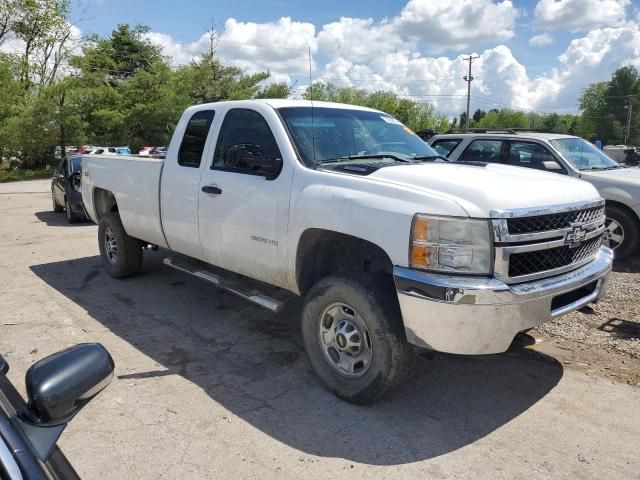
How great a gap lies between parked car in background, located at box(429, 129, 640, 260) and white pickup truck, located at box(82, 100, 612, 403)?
367 cm

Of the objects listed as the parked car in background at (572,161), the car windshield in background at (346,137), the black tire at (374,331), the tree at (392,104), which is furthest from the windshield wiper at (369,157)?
the tree at (392,104)

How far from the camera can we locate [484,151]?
28.5 feet

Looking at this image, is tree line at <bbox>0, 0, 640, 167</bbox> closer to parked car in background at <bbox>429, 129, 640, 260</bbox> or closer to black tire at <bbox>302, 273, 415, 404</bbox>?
parked car in background at <bbox>429, 129, 640, 260</bbox>

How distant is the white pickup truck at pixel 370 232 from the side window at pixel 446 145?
419cm

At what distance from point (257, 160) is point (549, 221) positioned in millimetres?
2143

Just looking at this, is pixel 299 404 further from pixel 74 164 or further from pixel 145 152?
pixel 145 152

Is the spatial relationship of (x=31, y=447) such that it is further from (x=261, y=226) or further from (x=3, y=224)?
(x=3, y=224)

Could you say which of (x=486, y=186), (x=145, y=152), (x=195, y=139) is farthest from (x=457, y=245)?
(x=145, y=152)

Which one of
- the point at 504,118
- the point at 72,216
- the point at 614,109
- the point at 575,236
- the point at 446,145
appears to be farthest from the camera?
the point at 504,118

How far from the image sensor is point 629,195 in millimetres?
7348

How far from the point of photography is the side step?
417 centimetres

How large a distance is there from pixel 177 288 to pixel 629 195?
616 centimetres

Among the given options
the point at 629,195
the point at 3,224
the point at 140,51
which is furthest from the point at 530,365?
the point at 140,51

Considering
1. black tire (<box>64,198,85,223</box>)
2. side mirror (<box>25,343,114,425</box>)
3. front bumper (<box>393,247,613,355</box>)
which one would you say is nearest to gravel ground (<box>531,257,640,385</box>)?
front bumper (<box>393,247,613,355</box>)
